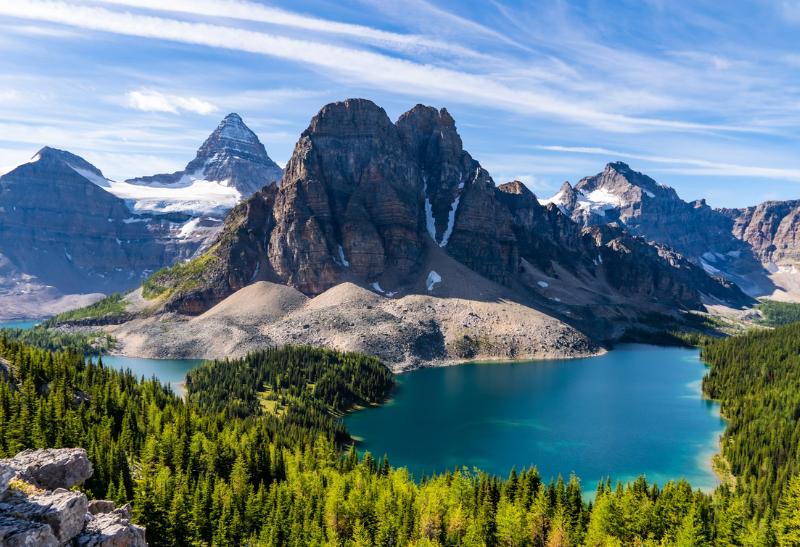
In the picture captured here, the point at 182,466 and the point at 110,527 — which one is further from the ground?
the point at 110,527

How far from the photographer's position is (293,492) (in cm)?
6575

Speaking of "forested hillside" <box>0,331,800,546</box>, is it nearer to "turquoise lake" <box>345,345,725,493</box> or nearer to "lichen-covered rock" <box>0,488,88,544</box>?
"turquoise lake" <box>345,345,725,493</box>

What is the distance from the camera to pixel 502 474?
89.1 m

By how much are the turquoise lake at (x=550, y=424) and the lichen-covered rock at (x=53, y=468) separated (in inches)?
2530

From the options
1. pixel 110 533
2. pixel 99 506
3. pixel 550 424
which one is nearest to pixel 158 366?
pixel 550 424

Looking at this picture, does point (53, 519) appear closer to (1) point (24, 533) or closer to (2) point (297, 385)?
(1) point (24, 533)

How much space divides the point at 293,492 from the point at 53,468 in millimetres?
38742

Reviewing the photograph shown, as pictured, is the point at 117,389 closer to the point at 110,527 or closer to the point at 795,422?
the point at 110,527

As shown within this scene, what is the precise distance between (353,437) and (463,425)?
73.5 feet

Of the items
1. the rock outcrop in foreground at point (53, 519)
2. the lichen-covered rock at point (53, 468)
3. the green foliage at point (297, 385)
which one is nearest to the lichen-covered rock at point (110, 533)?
the rock outcrop in foreground at point (53, 519)

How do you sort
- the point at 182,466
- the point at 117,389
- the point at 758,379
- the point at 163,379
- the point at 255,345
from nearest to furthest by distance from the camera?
the point at 182,466
the point at 117,389
the point at 758,379
the point at 163,379
the point at 255,345

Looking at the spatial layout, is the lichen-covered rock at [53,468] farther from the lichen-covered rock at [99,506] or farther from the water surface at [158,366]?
the water surface at [158,366]

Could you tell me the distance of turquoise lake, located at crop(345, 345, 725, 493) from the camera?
94062mm

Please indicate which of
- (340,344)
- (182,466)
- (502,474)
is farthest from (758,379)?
(182,466)
